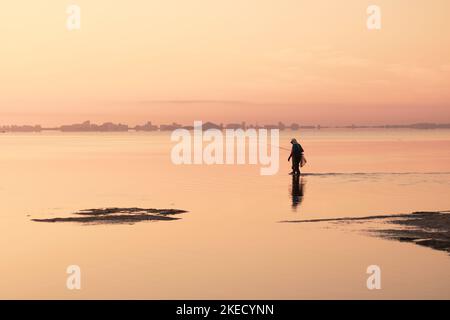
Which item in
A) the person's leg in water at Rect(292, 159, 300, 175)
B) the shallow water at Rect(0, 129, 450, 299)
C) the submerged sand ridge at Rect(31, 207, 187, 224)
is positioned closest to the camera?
the shallow water at Rect(0, 129, 450, 299)

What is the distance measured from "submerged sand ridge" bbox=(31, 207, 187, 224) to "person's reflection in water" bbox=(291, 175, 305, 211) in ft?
16.4

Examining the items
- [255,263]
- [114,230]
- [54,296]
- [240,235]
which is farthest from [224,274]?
[114,230]

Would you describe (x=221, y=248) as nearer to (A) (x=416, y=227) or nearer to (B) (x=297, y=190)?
(A) (x=416, y=227)

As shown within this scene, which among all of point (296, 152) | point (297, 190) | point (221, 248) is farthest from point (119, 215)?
point (296, 152)

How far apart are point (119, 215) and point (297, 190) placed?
1238 cm

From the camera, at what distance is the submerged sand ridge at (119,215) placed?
85.5 ft

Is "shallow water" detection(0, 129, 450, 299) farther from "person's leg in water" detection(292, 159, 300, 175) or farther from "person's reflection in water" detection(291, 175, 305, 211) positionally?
"person's leg in water" detection(292, 159, 300, 175)

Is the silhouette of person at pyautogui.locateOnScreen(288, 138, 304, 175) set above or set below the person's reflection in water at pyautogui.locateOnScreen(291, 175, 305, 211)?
above

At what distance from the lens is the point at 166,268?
18109mm

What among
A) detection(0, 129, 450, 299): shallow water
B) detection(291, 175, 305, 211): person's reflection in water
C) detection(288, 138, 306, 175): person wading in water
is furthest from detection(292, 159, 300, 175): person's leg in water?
detection(0, 129, 450, 299): shallow water

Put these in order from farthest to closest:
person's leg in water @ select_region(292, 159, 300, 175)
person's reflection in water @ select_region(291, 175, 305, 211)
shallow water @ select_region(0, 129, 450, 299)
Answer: person's leg in water @ select_region(292, 159, 300, 175), person's reflection in water @ select_region(291, 175, 305, 211), shallow water @ select_region(0, 129, 450, 299)

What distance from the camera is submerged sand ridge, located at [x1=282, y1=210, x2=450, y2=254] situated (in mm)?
20547

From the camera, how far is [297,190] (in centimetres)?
3725

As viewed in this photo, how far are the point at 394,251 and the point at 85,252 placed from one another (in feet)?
26.6
